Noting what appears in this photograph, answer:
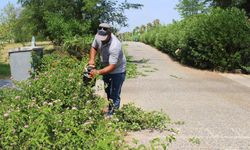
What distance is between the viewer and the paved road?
7176 millimetres

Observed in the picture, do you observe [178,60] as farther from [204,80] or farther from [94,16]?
[204,80]

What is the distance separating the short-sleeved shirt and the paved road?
1100 mm

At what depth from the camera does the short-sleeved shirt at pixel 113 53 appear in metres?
7.31

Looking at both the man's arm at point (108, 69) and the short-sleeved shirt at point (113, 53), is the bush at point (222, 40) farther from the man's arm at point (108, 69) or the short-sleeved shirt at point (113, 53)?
the man's arm at point (108, 69)

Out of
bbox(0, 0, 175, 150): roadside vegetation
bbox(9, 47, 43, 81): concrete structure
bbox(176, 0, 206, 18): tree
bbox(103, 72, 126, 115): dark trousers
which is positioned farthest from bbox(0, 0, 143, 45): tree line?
bbox(176, 0, 206, 18): tree

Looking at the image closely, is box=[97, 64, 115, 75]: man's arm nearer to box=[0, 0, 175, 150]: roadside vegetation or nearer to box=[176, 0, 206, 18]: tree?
box=[0, 0, 175, 150]: roadside vegetation

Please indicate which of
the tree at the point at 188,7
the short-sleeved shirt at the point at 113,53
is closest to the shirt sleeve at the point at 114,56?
the short-sleeved shirt at the point at 113,53

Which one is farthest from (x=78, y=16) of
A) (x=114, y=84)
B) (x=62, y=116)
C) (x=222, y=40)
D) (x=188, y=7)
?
(x=188, y=7)

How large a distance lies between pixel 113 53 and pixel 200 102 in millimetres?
3827

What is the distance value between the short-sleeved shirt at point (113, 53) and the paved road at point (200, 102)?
1100 mm

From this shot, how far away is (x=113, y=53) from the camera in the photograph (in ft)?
24.0

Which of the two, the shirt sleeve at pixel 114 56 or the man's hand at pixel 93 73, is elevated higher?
the shirt sleeve at pixel 114 56

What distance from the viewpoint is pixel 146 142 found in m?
6.72

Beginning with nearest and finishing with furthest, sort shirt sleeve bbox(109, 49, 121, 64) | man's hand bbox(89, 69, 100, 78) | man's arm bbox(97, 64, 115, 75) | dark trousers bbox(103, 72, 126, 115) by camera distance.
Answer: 1. man's hand bbox(89, 69, 100, 78)
2. man's arm bbox(97, 64, 115, 75)
3. shirt sleeve bbox(109, 49, 121, 64)
4. dark trousers bbox(103, 72, 126, 115)
